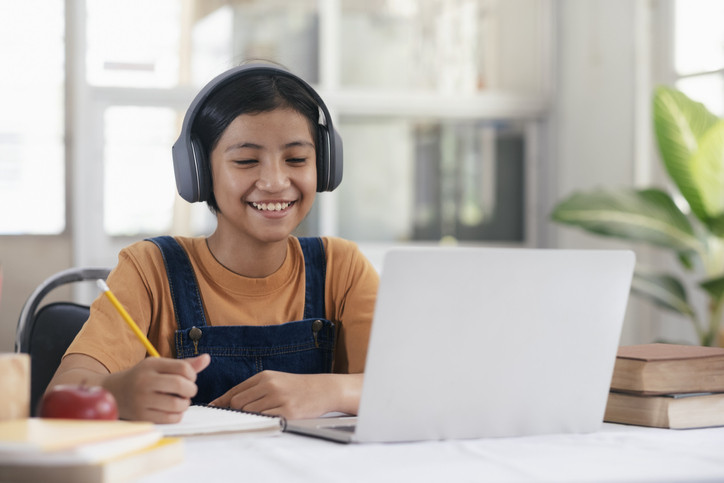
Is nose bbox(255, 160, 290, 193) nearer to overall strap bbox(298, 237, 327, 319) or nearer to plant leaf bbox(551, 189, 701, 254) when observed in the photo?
overall strap bbox(298, 237, 327, 319)

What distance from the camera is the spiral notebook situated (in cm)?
96

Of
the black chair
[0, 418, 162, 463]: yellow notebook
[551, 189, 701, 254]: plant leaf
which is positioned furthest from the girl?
[551, 189, 701, 254]: plant leaf

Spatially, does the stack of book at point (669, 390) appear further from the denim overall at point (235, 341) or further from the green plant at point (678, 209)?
the green plant at point (678, 209)

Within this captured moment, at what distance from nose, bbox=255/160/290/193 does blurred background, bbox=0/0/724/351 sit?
2401mm

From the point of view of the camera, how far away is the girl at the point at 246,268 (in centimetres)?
137

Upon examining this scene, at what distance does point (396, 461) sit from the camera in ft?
2.78

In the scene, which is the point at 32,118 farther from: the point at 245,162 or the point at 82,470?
the point at 82,470

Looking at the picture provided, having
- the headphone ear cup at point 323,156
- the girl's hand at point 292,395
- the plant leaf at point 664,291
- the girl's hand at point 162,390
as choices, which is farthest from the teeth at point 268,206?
the plant leaf at point 664,291

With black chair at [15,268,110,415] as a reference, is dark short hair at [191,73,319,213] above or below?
above

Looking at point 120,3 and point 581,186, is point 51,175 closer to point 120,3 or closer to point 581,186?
point 120,3

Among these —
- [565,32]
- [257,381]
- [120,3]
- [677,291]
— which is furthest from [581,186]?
[257,381]

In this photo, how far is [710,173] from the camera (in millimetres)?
2926

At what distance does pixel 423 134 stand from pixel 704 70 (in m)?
1.28

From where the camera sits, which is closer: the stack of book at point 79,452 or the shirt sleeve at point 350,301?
the stack of book at point 79,452
